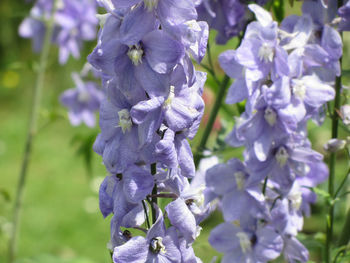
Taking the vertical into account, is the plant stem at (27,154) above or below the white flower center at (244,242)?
below

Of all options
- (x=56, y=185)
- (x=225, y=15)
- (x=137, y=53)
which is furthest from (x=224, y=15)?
(x=56, y=185)

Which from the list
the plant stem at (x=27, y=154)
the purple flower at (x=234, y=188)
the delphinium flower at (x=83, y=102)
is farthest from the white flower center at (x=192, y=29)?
the delphinium flower at (x=83, y=102)

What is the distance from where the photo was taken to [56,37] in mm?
1664

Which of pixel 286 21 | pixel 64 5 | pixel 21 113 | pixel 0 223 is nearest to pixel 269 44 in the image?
pixel 286 21

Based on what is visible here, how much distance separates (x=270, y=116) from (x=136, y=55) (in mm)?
276

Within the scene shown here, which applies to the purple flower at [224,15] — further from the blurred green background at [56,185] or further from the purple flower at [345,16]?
the blurred green background at [56,185]

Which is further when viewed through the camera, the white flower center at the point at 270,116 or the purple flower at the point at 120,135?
the white flower center at the point at 270,116

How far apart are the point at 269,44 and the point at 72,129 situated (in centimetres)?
405

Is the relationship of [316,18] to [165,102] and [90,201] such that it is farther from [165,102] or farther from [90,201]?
[90,201]

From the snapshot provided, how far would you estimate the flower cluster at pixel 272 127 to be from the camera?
74cm

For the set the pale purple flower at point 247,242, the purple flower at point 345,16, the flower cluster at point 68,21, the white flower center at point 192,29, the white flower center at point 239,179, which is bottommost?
the flower cluster at point 68,21

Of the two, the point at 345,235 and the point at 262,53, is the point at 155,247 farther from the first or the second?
the point at 345,235

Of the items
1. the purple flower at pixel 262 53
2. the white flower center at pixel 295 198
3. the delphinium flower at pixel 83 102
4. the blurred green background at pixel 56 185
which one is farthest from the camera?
the blurred green background at pixel 56 185

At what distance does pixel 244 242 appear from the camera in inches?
31.8
